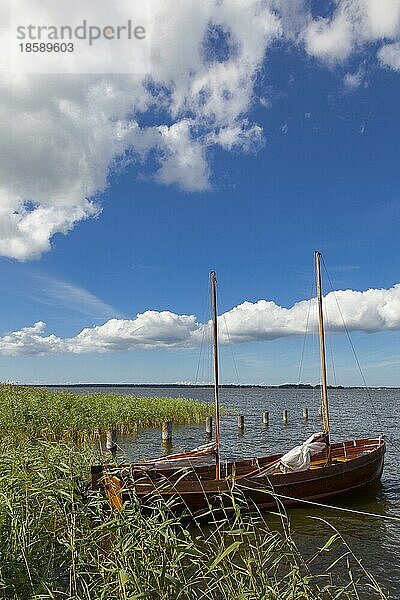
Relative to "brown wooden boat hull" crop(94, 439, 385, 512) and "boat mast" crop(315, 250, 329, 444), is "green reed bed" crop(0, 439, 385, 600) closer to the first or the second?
"brown wooden boat hull" crop(94, 439, 385, 512)

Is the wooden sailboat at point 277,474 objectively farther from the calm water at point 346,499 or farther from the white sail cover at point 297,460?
the calm water at point 346,499

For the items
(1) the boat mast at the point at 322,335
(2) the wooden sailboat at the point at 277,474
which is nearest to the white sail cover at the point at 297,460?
(2) the wooden sailboat at the point at 277,474

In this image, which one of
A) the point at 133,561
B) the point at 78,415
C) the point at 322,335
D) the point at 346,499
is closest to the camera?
the point at 133,561

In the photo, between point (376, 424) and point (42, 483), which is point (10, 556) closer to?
point (42, 483)

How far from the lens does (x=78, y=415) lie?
2505cm

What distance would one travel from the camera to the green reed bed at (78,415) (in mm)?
21078

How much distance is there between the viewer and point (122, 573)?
379cm

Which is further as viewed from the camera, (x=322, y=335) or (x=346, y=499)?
(x=322, y=335)

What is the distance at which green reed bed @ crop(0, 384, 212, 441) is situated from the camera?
69.2ft

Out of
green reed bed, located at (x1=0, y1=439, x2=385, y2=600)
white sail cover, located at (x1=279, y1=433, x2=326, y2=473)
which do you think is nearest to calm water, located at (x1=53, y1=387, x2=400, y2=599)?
white sail cover, located at (x1=279, y1=433, x2=326, y2=473)

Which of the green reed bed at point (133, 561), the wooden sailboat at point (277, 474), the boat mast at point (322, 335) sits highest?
the boat mast at point (322, 335)

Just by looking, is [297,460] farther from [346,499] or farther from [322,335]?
[322,335]

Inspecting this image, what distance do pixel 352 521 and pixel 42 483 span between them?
9.46 metres

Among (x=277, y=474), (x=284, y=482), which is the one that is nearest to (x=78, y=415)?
(x=277, y=474)
